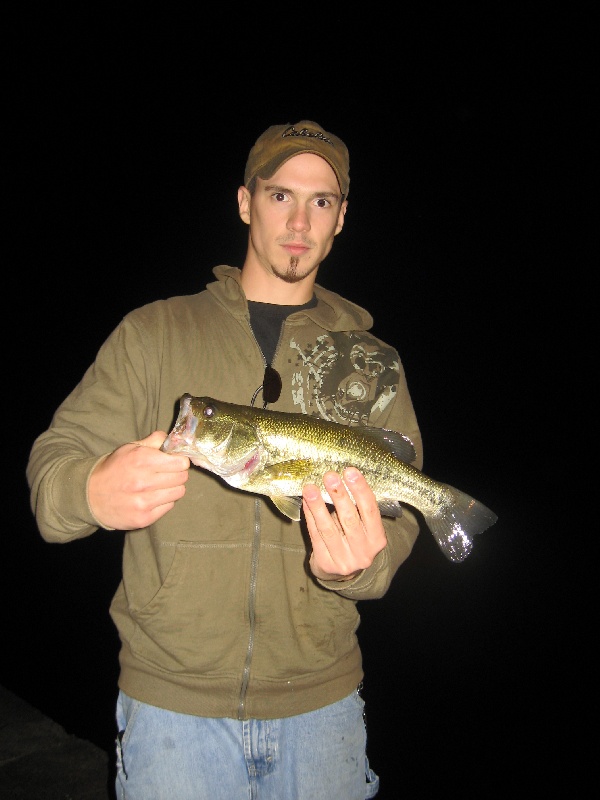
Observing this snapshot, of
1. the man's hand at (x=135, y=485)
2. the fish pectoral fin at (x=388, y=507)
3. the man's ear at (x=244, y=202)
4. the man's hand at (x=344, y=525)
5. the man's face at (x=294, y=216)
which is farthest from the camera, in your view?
the man's ear at (x=244, y=202)

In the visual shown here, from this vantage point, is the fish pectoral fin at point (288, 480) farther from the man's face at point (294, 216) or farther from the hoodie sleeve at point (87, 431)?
the man's face at point (294, 216)

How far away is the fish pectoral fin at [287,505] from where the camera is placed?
208 cm

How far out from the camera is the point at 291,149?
2641 mm

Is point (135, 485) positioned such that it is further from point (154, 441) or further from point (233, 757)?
point (233, 757)

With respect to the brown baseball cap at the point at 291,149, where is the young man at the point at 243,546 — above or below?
below

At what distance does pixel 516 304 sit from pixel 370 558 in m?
15.0

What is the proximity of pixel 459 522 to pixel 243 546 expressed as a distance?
0.95 meters

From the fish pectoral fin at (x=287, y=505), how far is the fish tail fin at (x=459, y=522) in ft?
2.10

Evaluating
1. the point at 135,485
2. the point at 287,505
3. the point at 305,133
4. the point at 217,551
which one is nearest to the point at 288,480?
the point at 287,505

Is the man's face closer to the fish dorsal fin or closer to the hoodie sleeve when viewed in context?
the hoodie sleeve

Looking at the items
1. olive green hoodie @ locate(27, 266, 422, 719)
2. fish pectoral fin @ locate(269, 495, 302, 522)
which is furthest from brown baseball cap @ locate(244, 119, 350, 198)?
fish pectoral fin @ locate(269, 495, 302, 522)

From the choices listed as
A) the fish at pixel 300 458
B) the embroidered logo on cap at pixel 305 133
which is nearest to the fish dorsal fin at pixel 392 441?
the fish at pixel 300 458

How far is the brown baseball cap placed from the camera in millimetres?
2648

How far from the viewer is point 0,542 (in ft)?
46.0
